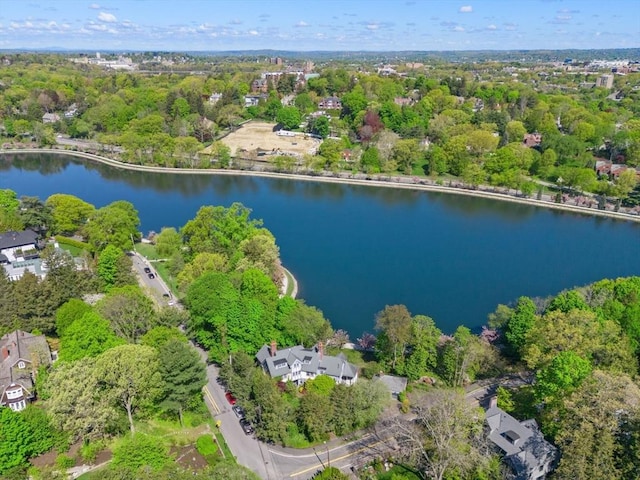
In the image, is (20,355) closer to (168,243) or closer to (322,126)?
(168,243)

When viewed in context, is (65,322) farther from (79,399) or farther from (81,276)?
(79,399)

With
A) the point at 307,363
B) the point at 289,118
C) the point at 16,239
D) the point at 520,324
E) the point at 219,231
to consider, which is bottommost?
the point at 307,363

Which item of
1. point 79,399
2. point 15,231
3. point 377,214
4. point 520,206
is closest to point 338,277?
point 377,214

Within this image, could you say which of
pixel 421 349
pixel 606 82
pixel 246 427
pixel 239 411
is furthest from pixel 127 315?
pixel 606 82

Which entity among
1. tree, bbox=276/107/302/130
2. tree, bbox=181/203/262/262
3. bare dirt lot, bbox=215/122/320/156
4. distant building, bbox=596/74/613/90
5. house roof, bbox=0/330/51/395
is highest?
distant building, bbox=596/74/613/90

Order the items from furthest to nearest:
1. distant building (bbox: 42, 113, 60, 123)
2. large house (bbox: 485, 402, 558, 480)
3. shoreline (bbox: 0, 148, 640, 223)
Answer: distant building (bbox: 42, 113, 60, 123) < shoreline (bbox: 0, 148, 640, 223) < large house (bbox: 485, 402, 558, 480)

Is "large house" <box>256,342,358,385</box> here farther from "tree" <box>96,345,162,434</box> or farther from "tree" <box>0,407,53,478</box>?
"tree" <box>0,407,53,478</box>

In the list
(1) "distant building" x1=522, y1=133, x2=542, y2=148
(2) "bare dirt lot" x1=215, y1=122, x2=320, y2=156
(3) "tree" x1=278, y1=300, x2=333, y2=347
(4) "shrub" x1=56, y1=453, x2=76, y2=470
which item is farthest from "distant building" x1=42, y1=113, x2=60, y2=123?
(4) "shrub" x1=56, y1=453, x2=76, y2=470
